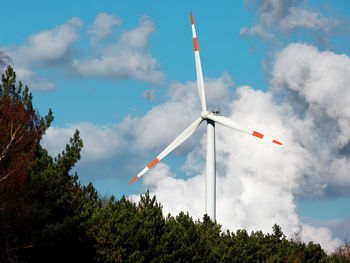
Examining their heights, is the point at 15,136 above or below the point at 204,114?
below

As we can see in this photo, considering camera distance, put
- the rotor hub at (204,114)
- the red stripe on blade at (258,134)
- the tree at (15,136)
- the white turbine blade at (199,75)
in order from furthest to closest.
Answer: the white turbine blade at (199,75)
the rotor hub at (204,114)
the red stripe on blade at (258,134)
the tree at (15,136)

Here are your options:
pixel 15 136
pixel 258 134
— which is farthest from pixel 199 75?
pixel 15 136

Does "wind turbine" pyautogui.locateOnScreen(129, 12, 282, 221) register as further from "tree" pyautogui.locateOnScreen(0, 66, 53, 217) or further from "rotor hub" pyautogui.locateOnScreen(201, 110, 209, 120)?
"tree" pyautogui.locateOnScreen(0, 66, 53, 217)

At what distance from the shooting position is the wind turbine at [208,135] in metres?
57.3

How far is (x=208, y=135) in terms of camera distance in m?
59.0

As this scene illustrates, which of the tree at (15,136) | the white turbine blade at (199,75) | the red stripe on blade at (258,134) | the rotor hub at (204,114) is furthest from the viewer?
the white turbine blade at (199,75)

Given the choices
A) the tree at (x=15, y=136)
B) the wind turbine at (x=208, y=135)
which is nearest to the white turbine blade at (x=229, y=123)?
the wind turbine at (x=208, y=135)

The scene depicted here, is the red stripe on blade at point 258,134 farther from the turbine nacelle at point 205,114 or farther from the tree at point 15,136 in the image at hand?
the tree at point 15,136

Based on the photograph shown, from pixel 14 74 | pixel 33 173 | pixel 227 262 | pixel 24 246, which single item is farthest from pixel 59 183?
pixel 227 262

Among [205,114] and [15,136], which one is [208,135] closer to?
[205,114]

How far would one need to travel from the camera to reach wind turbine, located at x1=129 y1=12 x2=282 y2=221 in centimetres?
5728

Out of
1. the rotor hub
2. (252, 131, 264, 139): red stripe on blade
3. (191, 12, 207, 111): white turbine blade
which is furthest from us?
(191, 12, 207, 111): white turbine blade

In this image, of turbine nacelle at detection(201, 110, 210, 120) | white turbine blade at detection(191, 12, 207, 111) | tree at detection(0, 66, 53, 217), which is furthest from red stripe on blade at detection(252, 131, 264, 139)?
tree at detection(0, 66, 53, 217)

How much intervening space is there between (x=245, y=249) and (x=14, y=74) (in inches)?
842
